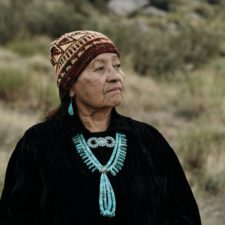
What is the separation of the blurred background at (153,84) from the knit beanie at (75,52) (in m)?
0.64

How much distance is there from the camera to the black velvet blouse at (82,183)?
12.1 ft

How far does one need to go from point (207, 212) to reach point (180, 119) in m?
7.34

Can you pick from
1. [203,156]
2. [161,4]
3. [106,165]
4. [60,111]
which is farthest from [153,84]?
[161,4]

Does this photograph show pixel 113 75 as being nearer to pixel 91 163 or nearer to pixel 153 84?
pixel 91 163

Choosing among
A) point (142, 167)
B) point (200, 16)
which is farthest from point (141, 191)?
point (200, 16)

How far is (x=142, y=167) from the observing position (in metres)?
3.81

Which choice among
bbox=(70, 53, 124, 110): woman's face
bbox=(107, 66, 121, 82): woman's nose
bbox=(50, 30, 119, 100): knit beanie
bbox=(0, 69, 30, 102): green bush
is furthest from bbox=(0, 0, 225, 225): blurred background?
bbox=(107, 66, 121, 82): woman's nose

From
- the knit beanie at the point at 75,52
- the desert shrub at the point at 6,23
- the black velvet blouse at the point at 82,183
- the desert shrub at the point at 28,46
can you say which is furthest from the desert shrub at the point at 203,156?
the desert shrub at the point at 6,23

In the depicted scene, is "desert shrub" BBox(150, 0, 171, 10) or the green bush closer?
the green bush

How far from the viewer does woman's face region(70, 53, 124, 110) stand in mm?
3803

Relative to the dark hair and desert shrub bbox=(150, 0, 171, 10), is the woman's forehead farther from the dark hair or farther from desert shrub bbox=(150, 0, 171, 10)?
desert shrub bbox=(150, 0, 171, 10)

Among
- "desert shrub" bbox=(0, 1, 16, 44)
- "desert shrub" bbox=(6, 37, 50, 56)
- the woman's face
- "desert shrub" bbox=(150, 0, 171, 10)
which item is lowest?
the woman's face

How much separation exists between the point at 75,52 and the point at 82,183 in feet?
2.18

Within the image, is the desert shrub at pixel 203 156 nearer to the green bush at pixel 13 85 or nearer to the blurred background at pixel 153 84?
the blurred background at pixel 153 84
